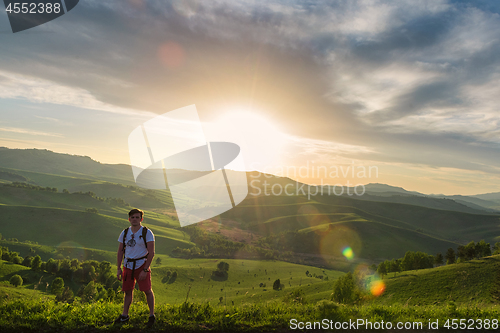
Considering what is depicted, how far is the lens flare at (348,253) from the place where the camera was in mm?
167775

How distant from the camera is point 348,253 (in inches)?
6806

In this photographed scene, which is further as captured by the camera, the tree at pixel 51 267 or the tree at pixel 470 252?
the tree at pixel 51 267

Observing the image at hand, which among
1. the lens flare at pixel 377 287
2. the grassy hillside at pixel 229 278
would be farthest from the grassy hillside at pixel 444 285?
the grassy hillside at pixel 229 278

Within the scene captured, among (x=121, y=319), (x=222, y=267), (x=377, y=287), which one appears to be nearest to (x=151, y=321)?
(x=121, y=319)

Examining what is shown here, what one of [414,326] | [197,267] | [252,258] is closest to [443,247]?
[252,258]

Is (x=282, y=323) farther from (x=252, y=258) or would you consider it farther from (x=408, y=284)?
(x=252, y=258)

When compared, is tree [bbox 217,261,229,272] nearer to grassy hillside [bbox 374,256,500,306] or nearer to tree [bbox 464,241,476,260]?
tree [bbox 464,241,476,260]

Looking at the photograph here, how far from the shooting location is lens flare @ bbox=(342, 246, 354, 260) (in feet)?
550

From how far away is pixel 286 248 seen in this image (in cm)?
18950

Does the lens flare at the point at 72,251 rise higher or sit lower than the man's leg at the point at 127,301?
lower

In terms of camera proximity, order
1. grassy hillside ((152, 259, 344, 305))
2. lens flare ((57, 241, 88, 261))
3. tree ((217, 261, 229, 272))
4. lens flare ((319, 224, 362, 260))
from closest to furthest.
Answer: grassy hillside ((152, 259, 344, 305)), lens flare ((57, 241, 88, 261)), tree ((217, 261, 229, 272)), lens flare ((319, 224, 362, 260))

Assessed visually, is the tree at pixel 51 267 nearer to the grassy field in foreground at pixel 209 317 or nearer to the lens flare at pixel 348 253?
the grassy field in foreground at pixel 209 317

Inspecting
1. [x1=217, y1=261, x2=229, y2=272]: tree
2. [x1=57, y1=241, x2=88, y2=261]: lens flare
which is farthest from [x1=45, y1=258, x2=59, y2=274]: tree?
[x1=217, y1=261, x2=229, y2=272]: tree

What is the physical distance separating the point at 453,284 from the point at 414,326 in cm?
4094
